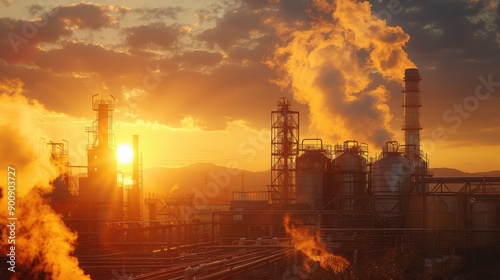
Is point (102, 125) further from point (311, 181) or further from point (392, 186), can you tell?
point (392, 186)

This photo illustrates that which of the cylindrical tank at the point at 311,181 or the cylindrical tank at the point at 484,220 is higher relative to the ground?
the cylindrical tank at the point at 311,181

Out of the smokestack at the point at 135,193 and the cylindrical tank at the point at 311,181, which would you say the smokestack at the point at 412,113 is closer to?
the cylindrical tank at the point at 311,181

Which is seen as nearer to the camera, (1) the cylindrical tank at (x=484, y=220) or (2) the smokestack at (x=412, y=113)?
(1) the cylindrical tank at (x=484, y=220)

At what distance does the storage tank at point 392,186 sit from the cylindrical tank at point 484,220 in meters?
5.64

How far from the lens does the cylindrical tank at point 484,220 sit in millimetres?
45688

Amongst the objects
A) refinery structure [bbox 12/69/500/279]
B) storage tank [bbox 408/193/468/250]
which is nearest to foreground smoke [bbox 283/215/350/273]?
refinery structure [bbox 12/69/500/279]

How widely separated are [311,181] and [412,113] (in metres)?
11.9

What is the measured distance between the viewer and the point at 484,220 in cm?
4709

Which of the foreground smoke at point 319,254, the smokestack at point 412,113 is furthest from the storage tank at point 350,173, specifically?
the foreground smoke at point 319,254

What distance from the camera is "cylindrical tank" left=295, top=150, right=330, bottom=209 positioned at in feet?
189

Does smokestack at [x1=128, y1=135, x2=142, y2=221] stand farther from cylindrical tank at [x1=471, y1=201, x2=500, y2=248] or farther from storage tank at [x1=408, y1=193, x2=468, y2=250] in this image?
cylindrical tank at [x1=471, y1=201, x2=500, y2=248]

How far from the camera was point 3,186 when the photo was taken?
32750 millimetres

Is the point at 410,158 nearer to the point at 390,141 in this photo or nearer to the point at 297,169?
the point at 390,141

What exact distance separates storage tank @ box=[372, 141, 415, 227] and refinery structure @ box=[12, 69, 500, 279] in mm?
81
